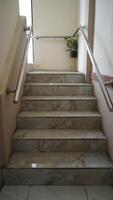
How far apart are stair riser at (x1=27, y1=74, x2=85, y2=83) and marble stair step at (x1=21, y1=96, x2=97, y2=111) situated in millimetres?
616

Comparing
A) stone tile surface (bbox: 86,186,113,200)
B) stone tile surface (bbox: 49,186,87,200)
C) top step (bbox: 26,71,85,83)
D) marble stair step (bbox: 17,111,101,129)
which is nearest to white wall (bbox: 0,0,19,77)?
marble stair step (bbox: 17,111,101,129)

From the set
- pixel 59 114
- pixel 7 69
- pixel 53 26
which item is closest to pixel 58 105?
pixel 59 114

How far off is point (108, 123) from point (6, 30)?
154 cm

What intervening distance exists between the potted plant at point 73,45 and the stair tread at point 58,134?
7.67ft

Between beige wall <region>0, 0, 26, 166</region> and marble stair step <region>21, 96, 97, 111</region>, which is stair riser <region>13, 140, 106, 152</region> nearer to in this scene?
beige wall <region>0, 0, 26, 166</region>

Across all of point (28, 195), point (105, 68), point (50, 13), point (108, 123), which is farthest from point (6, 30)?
point (50, 13)

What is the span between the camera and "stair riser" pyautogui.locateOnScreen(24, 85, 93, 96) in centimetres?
324

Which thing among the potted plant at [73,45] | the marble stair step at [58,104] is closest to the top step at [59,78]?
the marble stair step at [58,104]

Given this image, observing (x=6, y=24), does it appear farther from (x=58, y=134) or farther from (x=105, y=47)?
(x=58, y=134)

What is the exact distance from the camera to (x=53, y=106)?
300cm

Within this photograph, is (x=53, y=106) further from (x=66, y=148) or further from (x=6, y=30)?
(x=6, y=30)

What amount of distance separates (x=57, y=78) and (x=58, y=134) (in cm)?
124

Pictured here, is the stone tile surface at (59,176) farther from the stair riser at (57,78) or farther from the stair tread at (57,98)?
the stair riser at (57,78)

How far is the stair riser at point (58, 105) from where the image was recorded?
299 cm
